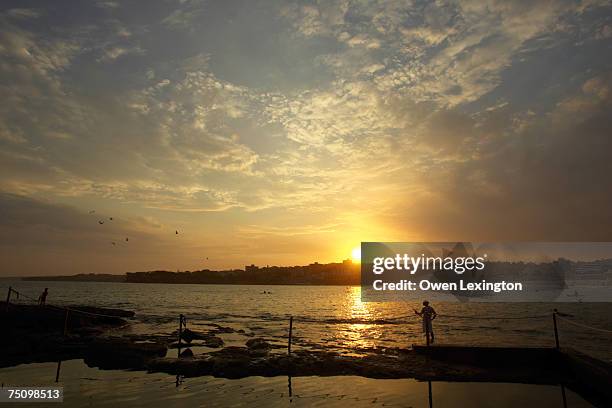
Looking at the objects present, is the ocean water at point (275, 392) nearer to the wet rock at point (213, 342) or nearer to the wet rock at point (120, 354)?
the wet rock at point (120, 354)

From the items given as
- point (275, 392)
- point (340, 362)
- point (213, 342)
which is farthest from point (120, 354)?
point (340, 362)

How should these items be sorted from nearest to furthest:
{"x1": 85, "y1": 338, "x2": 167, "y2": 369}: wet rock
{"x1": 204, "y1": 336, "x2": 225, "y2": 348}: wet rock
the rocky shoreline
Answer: the rocky shoreline
{"x1": 85, "y1": 338, "x2": 167, "y2": 369}: wet rock
{"x1": 204, "y1": 336, "x2": 225, "y2": 348}: wet rock

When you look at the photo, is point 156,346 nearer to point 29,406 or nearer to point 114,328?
point 29,406

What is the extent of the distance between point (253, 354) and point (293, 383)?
5884 mm

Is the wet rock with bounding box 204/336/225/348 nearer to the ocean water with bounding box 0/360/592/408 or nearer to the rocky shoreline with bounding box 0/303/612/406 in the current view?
the rocky shoreline with bounding box 0/303/612/406

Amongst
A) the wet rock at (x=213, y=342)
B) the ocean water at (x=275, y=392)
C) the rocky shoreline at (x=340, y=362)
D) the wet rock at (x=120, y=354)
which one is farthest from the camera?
the wet rock at (x=213, y=342)

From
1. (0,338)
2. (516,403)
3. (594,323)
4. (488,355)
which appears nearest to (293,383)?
(516,403)

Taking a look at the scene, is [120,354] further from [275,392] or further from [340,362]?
[340,362]

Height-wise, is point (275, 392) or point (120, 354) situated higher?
point (120, 354)

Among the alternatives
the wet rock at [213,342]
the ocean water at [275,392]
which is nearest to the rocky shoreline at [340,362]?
the ocean water at [275,392]

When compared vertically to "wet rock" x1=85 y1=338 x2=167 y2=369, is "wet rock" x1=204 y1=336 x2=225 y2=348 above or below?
below

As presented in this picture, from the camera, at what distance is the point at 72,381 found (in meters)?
15.8

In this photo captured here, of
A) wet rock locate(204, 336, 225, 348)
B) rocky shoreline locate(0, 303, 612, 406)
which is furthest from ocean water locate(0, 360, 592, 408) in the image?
wet rock locate(204, 336, 225, 348)

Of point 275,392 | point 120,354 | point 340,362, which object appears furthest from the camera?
point 120,354
